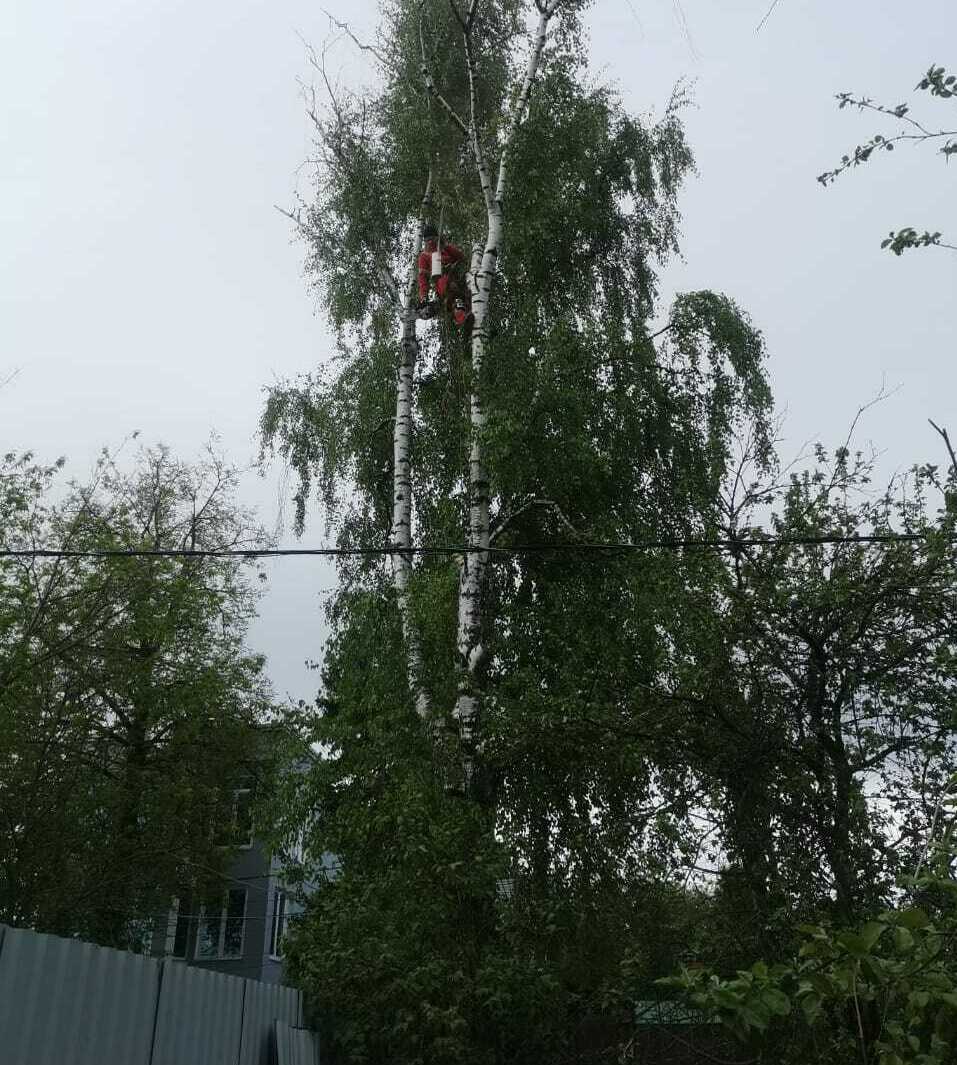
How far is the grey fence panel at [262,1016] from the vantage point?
31.4 ft

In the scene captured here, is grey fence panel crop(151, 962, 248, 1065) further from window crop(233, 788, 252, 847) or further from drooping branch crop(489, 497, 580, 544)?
window crop(233, 788, 252, 847)

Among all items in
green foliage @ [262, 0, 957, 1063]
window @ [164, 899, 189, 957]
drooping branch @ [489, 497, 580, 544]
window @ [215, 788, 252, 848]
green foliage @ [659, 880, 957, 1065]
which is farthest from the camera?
window @ [164, 899, 189, 957]

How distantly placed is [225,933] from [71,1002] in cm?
2149

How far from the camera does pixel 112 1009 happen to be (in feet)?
22.0

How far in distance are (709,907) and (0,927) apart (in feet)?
14.3

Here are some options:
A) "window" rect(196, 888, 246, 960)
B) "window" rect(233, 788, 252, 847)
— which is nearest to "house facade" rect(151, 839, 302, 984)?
"window" rect(196, 888, 246, 960)

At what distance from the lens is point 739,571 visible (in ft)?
24.9

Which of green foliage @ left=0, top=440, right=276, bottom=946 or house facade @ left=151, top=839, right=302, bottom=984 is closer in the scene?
green foliage @ left=0, top=440, right=276, bottom=946

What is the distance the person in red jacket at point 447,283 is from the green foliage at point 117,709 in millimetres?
7486

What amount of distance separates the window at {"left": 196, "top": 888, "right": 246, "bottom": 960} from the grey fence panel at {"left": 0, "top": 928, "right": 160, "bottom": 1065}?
1984 centimetres

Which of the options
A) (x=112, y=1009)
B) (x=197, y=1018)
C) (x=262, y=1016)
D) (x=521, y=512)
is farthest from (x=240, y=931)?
Answer: (x=112, y=1009)

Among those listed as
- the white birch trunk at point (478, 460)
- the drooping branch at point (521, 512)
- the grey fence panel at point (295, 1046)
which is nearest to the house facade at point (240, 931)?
the grey fence panel at point (295, 1046)

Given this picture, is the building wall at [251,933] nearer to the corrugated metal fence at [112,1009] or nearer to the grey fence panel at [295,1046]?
the grey fence panel at [295,1046]

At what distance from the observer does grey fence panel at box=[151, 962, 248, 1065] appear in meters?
7.52
